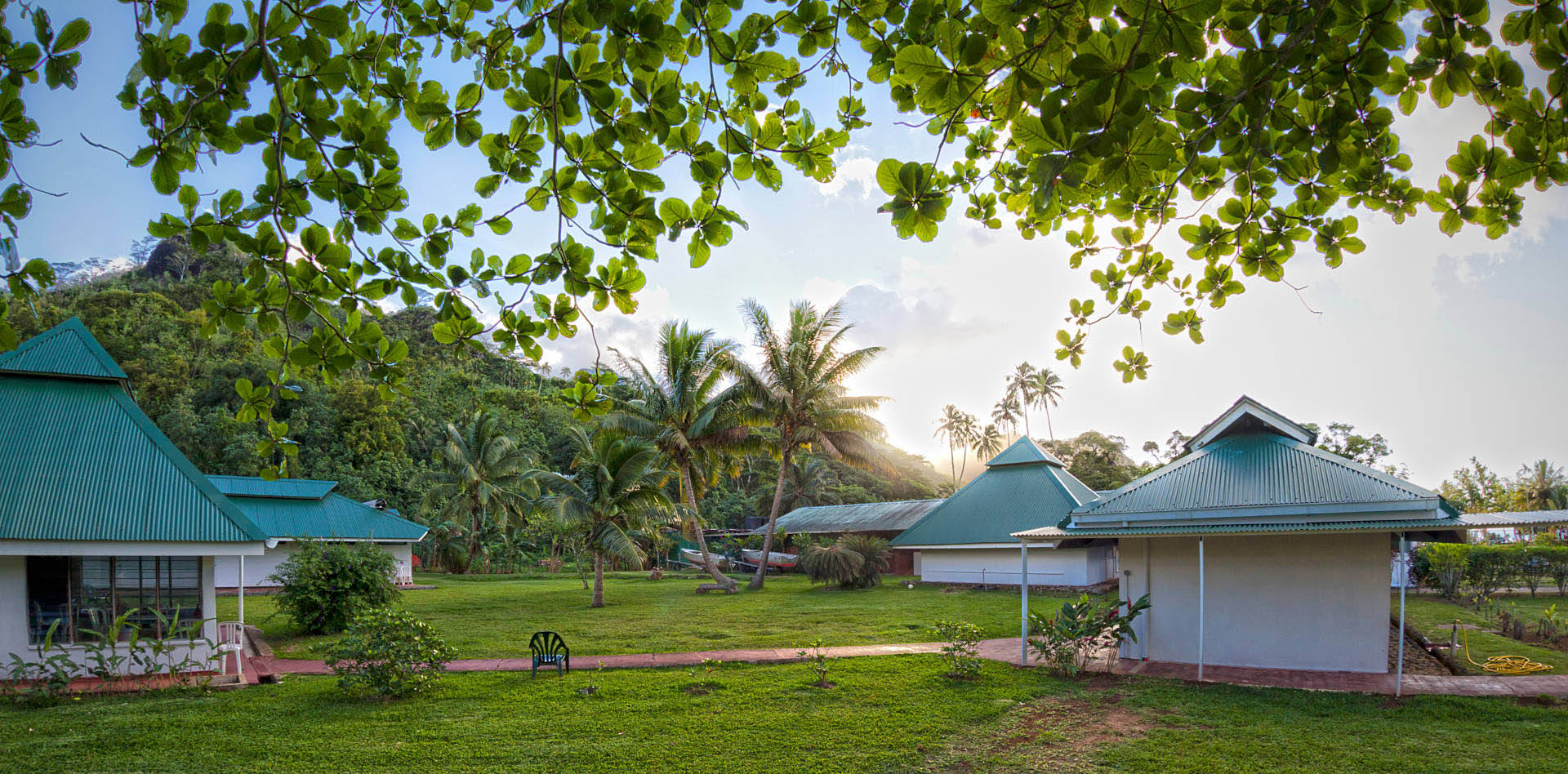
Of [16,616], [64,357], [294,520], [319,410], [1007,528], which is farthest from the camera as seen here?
[319,410]

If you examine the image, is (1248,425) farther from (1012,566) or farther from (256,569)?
(256,569)

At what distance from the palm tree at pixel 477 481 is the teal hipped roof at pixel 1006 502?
53.9 ft

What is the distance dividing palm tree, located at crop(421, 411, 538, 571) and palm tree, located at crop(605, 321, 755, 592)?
10804 mm

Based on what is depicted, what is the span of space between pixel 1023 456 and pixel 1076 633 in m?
16.7

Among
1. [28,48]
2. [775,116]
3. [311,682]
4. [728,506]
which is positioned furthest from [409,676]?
[728,506]

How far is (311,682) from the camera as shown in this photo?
10109 millimetres

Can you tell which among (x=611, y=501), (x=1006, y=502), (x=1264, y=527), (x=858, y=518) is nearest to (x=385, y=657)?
(x=1264, y=527)

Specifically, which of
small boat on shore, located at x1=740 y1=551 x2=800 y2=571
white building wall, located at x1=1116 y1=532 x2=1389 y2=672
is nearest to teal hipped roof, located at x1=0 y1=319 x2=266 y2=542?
white building wall, located at x1=1116 y1=532 x2=1389 y2=672

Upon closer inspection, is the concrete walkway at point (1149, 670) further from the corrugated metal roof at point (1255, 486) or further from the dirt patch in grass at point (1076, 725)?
the dirt patch in grass at point (1076, 725)

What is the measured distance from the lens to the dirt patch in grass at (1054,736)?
6.68m

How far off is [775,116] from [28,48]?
2.23 metres

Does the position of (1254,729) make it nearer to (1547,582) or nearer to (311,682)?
(311,682)

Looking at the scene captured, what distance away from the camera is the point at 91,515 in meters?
10.2

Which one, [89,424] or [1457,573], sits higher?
[89,424]
